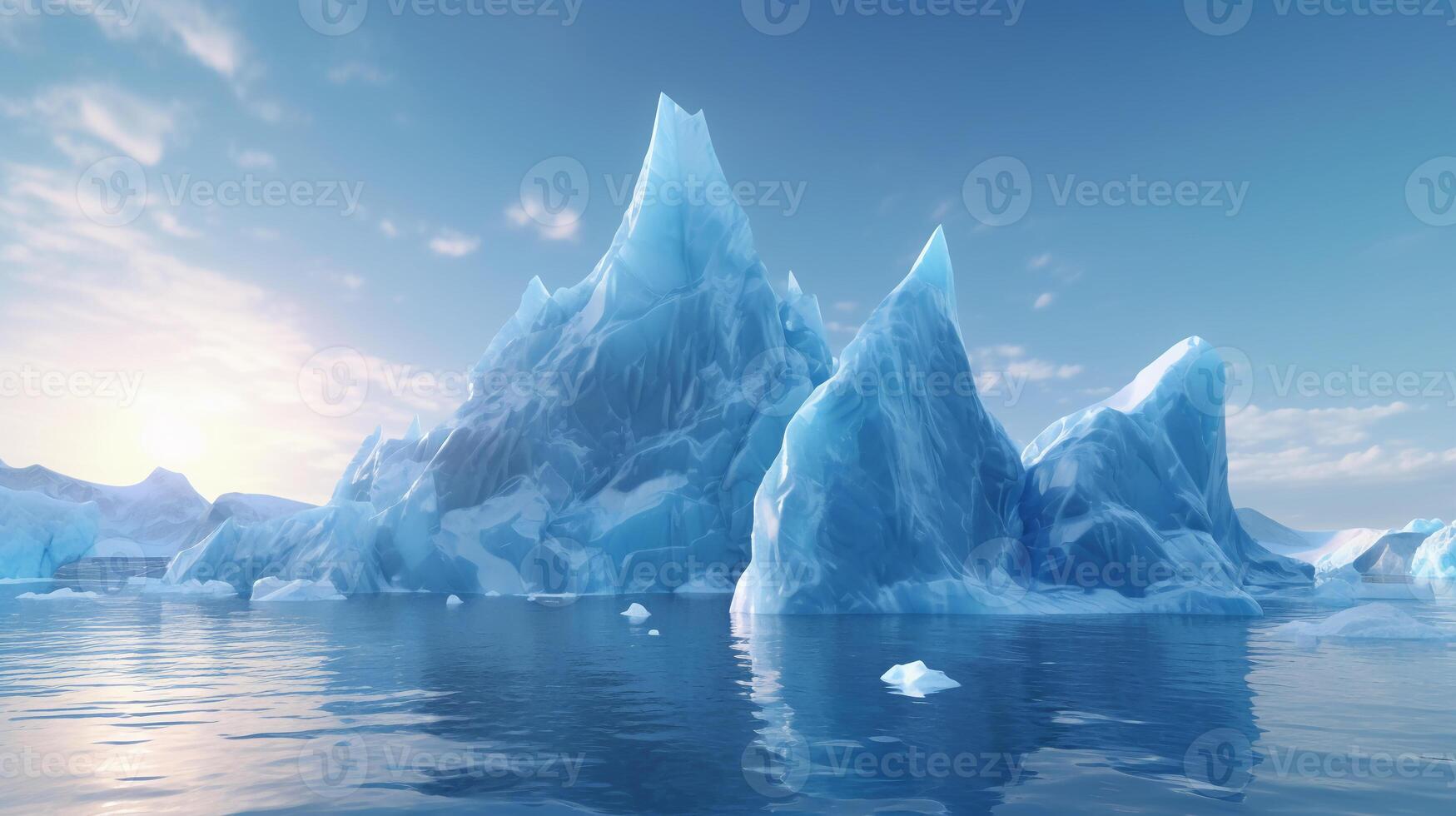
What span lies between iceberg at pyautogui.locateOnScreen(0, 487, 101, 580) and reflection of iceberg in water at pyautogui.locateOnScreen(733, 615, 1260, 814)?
6743 cm

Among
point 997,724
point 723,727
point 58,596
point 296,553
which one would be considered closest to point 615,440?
point 296,553

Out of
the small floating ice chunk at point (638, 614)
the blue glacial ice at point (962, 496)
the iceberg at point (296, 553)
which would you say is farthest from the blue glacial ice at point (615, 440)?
the small floating ice chunk at point (638, 614)

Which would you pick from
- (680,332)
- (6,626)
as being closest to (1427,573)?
(680,332)

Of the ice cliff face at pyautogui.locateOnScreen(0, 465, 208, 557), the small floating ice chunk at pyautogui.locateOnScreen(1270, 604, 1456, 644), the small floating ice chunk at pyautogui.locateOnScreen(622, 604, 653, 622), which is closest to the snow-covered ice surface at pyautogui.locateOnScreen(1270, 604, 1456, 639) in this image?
the small floating ice chunk at pyautogui.locateOnScreen(1270, 604, 1456, 644)

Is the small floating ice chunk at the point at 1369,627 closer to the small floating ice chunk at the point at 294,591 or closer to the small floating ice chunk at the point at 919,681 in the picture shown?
the small floating ice chunk at the point at 919,681

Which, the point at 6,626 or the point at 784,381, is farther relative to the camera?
the point at 784,381

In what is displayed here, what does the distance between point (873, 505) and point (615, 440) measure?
2147cm

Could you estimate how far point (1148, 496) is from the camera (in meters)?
35.8

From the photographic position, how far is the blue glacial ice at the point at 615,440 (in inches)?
1751

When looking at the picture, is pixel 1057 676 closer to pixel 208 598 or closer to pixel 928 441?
pixel 928 441

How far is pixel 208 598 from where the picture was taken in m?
42.0

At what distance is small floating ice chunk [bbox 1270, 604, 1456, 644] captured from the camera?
22.3m

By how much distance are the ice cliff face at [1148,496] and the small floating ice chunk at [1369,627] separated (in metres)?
8.79

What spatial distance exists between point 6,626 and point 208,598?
16054 mm
